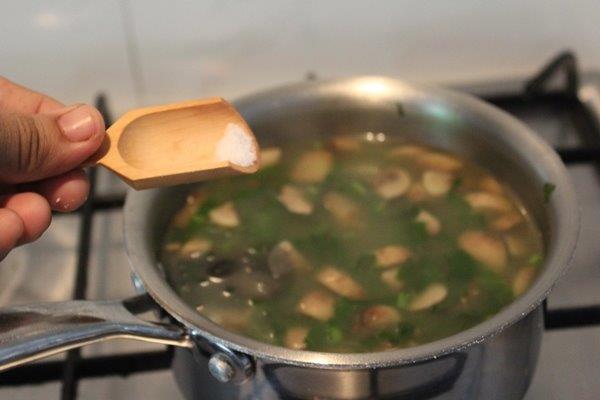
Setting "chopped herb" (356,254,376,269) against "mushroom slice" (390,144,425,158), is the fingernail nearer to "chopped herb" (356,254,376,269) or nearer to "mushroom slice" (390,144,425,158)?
"chopped herb" (356,254,376,269)

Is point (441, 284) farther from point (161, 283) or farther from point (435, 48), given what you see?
point (435, 48)

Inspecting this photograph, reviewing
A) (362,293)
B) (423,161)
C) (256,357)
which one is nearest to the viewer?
(256,357)

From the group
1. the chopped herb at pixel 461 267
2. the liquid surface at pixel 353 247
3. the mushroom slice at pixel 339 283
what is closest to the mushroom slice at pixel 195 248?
the liquid surface at pixel 353 247

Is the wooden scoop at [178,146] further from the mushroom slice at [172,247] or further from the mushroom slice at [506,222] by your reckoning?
the mushroom slice at [506,222]

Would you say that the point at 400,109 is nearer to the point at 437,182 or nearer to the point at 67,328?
the point at 437,182

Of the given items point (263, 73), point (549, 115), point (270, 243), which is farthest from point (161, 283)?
point (549, 115)
